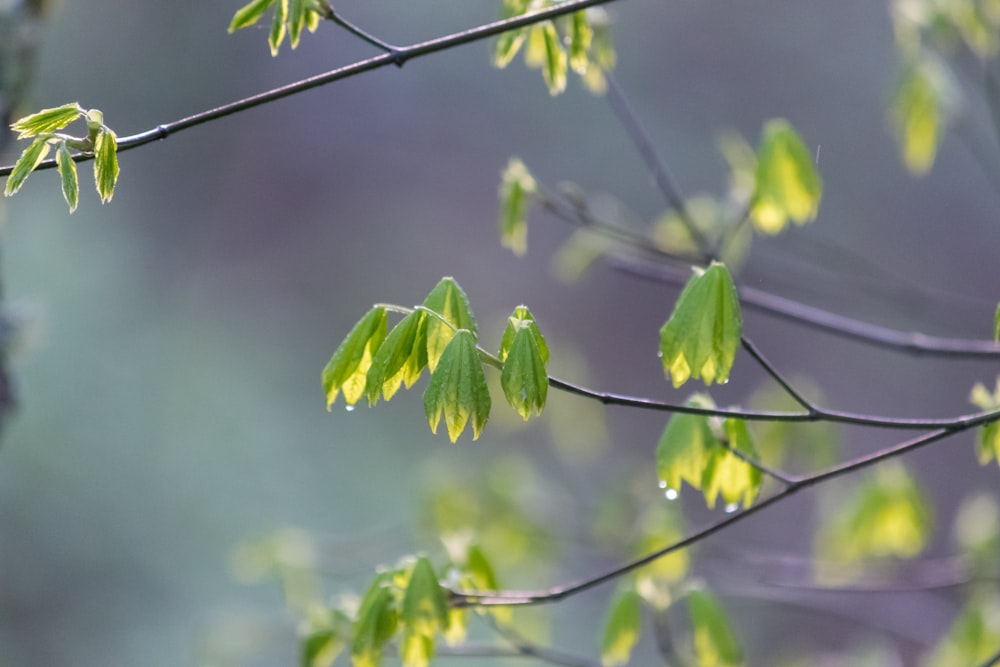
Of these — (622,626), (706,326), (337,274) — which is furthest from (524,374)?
(337,274)

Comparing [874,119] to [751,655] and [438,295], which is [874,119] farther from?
[438,295]

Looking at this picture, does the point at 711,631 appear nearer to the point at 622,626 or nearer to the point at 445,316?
the point at 622,626

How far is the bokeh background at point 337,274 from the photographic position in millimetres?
3852

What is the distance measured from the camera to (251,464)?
444 cm

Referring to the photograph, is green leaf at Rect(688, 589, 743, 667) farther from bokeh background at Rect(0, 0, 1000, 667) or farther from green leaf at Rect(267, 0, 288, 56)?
bokeh background at Rect(0, 0, 1000, 667)

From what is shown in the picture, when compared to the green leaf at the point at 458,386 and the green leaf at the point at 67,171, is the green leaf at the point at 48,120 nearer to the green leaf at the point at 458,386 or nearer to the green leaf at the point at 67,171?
the green leaf at the point at 67,171

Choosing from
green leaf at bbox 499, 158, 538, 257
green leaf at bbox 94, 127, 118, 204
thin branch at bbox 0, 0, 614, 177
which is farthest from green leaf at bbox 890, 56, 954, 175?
green leaf at bbox 94, 127, 118, 204

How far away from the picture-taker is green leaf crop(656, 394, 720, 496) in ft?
2.85

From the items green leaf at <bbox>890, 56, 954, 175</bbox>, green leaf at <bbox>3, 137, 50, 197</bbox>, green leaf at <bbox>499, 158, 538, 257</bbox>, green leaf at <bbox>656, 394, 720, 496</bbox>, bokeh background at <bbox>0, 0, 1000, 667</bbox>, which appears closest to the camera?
green leaf at <bbox>3, 137, 50, 197</bbox>

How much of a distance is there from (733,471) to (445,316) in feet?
1.26

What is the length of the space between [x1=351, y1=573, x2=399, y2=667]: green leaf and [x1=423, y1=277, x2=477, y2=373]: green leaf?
11.5 inches

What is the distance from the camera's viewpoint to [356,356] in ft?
2.41

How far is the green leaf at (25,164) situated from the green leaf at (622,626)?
0.77 metres

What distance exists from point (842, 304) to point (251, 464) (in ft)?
9.58
